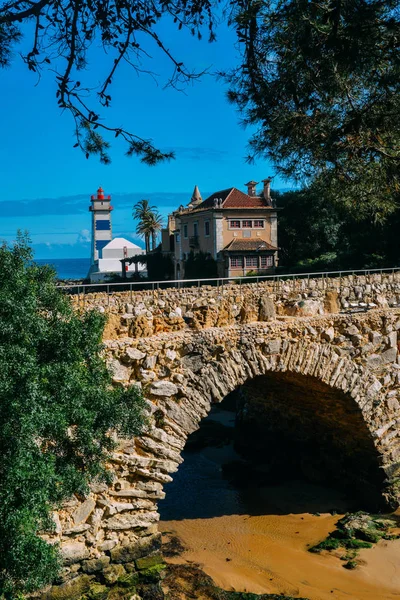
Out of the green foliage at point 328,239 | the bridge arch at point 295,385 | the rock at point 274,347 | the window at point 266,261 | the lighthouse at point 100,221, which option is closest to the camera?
the bridge arch at point 295,385

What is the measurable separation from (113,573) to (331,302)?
6158 millimetres

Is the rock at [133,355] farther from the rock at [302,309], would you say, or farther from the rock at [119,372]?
the rock at [302,309]

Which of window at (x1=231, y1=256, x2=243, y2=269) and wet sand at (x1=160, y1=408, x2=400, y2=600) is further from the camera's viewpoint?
window at (x1=231, y1=256, x2=243, y2=269)

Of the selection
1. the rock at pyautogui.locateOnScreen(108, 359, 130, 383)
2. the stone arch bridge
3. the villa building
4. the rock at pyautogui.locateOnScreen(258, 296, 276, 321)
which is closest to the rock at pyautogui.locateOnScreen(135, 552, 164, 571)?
the stone arch bridge

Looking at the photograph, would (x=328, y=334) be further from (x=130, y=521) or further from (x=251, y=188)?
(x=251, y=188)

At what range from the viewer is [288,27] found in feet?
19.0

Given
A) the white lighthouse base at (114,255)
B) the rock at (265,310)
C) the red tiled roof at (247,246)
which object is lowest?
the rock at (265,310)

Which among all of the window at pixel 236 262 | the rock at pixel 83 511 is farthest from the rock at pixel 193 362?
the window at pixel 236 262

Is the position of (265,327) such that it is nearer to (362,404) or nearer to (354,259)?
(362,404)

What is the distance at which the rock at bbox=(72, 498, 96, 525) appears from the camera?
281 inches

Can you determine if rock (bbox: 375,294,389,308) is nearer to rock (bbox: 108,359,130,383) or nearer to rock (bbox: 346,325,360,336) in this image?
rock (bbox: 346,325,360,336)

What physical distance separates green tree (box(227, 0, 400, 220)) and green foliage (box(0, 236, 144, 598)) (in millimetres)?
3209

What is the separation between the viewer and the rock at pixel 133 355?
7.84m

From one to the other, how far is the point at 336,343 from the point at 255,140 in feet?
15.1
